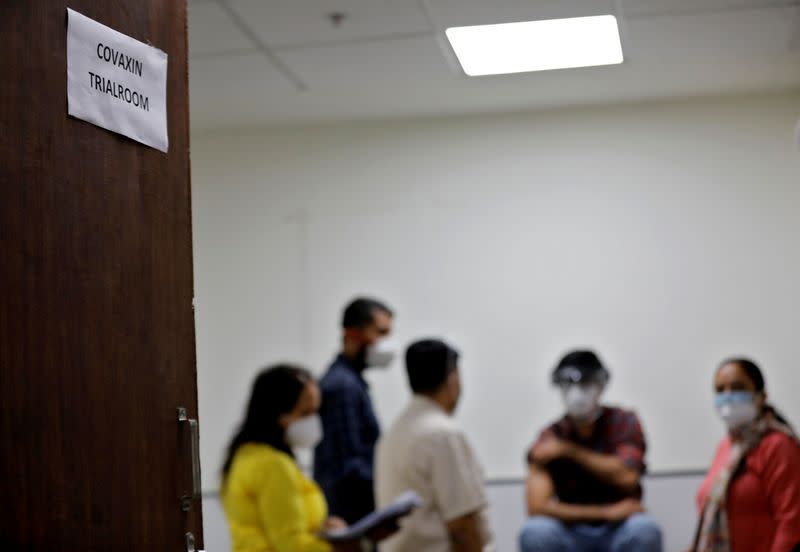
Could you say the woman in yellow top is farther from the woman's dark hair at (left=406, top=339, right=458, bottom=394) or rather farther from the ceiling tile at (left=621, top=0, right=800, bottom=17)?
the ceiling tile at (left=621, top=0, right=800, bottom=17)

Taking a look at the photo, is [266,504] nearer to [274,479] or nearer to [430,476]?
[274,479]

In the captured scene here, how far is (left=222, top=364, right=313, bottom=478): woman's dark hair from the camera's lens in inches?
141

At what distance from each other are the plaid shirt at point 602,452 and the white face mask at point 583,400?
6 centimetres

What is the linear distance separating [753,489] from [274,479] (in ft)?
5.62


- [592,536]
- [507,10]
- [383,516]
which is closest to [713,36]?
[507,10]

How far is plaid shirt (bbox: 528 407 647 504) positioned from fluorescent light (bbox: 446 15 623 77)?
158 cm

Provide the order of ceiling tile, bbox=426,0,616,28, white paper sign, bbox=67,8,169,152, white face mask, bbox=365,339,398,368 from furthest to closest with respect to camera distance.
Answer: white face mask, bbox=365,339,398,368 < ceiling tile, bbox=426,0,616,28 < white paper sign, bbox=67,8,169,152

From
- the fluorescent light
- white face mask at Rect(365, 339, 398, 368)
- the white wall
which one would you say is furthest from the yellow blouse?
the white wall

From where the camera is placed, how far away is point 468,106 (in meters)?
5.58

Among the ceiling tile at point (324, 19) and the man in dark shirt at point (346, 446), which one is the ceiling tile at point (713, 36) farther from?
the man in dark shirt at point (346, 446)

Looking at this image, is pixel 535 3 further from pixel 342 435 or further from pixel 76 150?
pixel 76 150

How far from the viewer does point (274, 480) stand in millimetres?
3441

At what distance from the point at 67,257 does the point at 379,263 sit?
4.28 meters

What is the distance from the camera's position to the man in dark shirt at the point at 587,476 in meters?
4.86
